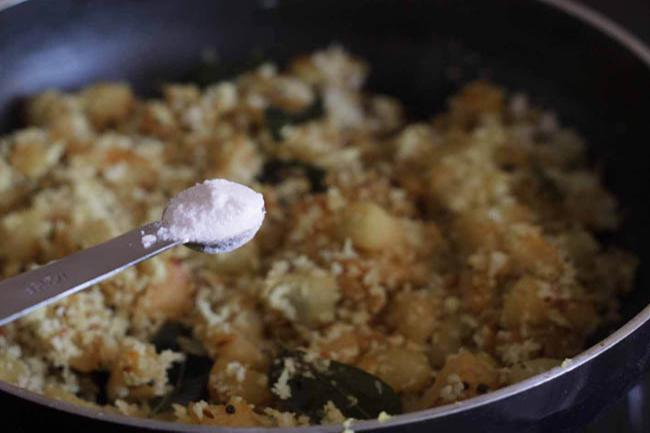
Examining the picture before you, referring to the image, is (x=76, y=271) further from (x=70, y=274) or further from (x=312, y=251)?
(x=312, y=251)

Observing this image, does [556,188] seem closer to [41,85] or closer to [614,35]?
A: [614,35]

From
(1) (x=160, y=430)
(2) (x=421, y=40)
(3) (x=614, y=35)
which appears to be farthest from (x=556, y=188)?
(1) (x=160, y=430)

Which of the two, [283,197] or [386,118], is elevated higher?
[386,118]

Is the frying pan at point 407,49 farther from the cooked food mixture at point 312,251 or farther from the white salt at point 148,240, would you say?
the white salt at point 148,240

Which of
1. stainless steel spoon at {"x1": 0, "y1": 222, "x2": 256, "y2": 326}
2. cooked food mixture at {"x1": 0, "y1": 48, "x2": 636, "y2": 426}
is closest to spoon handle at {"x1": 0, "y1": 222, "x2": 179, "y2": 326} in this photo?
stainless steel spoon at {"x1": 0, "y1": 222, "x2": 256, "y2": 326}

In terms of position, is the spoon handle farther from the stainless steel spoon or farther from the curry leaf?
the curry leaf

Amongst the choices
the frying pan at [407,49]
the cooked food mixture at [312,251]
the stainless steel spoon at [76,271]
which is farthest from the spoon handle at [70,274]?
the frying pan at [407,49]

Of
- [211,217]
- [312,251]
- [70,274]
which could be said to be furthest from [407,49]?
[70,274]
